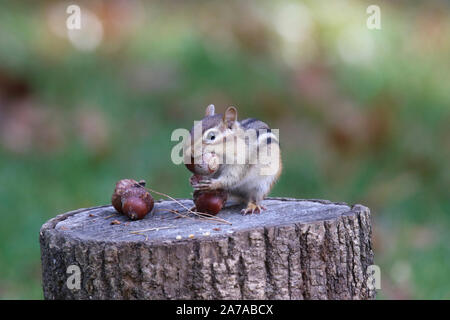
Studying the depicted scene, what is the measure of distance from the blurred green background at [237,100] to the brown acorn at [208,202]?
7.50ft

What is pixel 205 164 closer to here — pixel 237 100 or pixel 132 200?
pixel 132 200

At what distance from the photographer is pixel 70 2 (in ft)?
25.4

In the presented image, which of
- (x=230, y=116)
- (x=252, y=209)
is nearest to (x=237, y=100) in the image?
(x=230, y=116)

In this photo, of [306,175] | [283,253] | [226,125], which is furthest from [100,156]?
[283,253]

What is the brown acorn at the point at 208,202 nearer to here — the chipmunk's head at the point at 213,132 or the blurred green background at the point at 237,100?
the chipmunk's head at the point at 213,132

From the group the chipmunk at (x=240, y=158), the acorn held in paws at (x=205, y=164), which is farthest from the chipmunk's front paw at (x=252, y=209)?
the acorn held in paws at (x=205, y=164)

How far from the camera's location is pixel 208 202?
292 centimetres

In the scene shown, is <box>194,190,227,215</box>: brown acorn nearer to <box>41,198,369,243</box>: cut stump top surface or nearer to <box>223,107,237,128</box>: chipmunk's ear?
<box>41,198,369,243</box>: cut stump top surface

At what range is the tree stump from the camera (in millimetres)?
2536

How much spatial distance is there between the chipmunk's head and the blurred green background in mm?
2306

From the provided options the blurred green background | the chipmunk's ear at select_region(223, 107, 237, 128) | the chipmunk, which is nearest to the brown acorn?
the chipmunk

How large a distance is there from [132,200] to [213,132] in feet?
1.47

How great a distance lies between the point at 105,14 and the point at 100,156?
6.75 feet
